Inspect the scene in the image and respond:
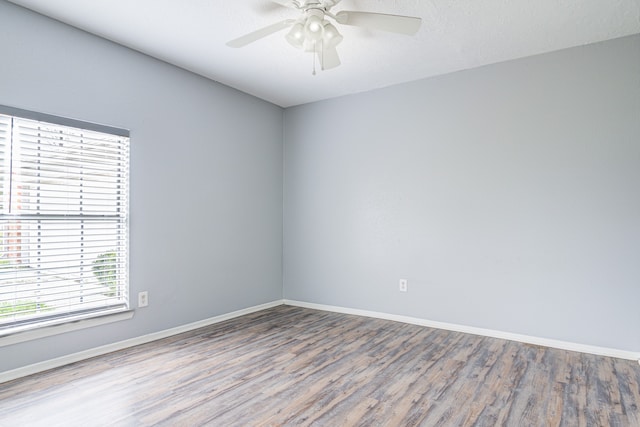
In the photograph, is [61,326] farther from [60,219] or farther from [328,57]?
[328,57]

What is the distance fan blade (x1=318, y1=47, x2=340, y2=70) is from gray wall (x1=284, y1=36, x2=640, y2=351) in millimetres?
1351

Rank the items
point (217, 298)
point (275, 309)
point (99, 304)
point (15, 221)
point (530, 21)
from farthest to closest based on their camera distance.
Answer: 1. point (275, 309)
2. point (217, 298)
3. point (99, 304)
4. point (530, 21)
5. point (15, 221)

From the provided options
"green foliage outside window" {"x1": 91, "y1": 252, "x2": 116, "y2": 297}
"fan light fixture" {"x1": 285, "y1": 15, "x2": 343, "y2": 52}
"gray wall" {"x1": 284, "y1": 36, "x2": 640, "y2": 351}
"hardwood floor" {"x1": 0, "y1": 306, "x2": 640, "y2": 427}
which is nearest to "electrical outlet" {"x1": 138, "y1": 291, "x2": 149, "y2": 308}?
"green foliage outside window" {"x1": 91, "y1": 252, "x2": 116, "y2": 297}

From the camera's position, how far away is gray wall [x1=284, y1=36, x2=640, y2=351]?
2.84m

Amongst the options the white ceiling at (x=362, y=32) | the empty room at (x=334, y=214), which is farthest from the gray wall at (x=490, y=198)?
the white ceiling at (x=362, y=32)

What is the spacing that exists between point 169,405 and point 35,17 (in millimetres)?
2680

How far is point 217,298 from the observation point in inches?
147

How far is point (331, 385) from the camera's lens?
2.30m

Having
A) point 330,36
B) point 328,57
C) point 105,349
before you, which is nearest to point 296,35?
point 330,36

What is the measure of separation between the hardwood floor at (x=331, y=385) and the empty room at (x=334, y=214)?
19 millimetres

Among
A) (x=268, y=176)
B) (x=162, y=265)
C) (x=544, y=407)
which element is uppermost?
(x=268, y=176)

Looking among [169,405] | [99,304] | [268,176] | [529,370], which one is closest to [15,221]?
[99,304]

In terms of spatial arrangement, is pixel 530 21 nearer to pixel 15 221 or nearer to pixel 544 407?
pixel 544 407

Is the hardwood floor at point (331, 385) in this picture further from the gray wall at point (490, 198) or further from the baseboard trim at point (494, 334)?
the gray wall at point (490, 198)
